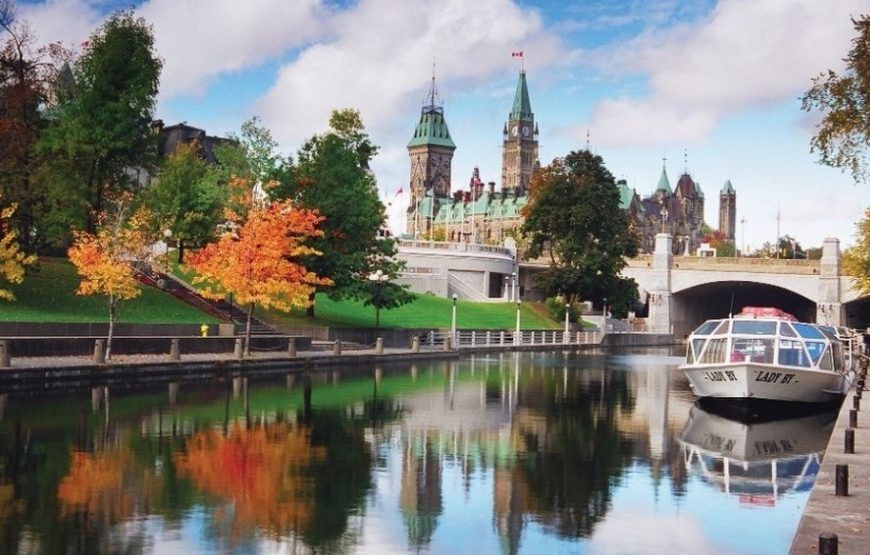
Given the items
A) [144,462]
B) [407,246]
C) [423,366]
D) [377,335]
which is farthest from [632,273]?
[144,462]

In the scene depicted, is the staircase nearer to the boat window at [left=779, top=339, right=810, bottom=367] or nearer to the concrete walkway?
the boat window at [left=779, top=339, right=810, bottom=367]

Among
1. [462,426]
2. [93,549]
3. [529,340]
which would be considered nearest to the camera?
[93,549]

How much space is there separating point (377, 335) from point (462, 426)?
120 ft

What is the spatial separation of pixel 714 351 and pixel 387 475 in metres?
18.6

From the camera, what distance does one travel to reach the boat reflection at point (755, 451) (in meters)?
18.7

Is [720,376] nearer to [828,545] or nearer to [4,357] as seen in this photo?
[4,357]

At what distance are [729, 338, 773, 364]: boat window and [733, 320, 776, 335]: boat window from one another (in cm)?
33

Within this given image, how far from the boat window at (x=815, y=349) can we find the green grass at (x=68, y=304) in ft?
85.9

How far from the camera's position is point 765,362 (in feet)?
109

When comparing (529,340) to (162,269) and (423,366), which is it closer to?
(423,366)

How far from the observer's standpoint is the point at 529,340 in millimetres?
80188

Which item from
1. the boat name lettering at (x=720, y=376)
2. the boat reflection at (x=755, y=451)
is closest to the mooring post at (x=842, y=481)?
the boat reflection at (x=755, y=451)

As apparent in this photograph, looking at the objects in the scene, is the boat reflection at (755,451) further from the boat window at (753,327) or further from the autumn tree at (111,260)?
the autumn tree at (111,260)

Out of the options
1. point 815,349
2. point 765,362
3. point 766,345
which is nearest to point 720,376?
point 765,362
